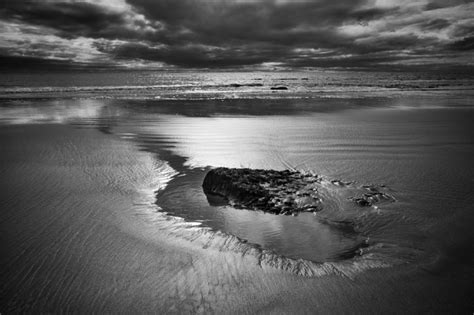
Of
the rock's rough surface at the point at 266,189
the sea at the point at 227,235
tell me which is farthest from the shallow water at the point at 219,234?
the rock's rough surface at the point at 266,189

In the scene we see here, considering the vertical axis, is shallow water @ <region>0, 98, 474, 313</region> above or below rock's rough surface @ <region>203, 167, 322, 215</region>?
below

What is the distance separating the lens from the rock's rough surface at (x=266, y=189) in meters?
4.00

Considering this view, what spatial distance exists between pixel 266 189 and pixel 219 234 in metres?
1.08

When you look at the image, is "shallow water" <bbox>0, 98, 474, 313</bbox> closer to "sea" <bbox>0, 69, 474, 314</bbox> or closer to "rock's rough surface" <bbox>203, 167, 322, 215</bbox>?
"sea" <bbox>0, 69, 474, 314</bbox>

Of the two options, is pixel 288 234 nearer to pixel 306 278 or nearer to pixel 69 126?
pixel 306 278

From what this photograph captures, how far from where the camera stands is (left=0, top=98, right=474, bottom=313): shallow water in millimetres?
2520

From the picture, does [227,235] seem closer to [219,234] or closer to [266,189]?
[219,234]

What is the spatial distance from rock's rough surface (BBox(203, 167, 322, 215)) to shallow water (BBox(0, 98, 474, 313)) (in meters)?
0.19

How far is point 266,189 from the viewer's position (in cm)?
427

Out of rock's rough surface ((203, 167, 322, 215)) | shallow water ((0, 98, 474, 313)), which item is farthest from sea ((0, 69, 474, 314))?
rock's rough surface ((203, 167, 322, 215))

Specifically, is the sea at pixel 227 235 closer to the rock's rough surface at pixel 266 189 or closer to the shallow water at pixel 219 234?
the shallow water at pixel 219 234

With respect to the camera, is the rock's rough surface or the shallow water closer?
the shallow water

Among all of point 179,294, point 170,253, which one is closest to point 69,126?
point 170,253

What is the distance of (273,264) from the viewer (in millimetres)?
2924
